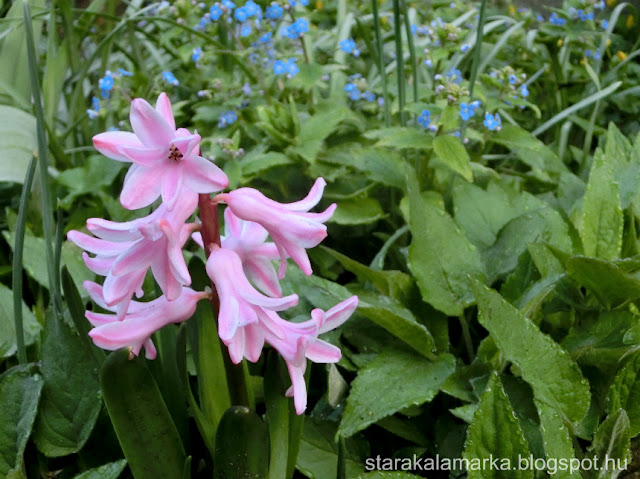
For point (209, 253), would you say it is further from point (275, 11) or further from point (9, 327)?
point (275, 11)

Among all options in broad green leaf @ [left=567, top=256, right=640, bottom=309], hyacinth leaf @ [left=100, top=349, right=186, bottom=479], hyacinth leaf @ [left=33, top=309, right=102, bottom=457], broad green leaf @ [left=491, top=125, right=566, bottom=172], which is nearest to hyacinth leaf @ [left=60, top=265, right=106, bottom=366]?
hyacinth leaf @ [left=33, top=309, right=102, bottom=457]

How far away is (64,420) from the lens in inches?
33.7

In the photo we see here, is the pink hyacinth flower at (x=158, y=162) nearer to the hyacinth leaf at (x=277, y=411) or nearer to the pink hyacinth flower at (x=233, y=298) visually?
the pink hyacinth flower at (x=233, y=298)

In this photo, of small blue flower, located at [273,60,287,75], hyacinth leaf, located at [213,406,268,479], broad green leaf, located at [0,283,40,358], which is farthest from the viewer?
small blue flower, located at [273,60,287,75]

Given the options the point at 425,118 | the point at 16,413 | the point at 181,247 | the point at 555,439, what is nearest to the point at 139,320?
the point at 181,247

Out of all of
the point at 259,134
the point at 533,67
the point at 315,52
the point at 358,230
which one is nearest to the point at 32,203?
the point at 259,134

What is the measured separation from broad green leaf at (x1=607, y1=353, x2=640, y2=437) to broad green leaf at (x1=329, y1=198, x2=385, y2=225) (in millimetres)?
544

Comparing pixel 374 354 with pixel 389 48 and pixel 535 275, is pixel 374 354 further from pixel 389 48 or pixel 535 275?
pixel 389 48

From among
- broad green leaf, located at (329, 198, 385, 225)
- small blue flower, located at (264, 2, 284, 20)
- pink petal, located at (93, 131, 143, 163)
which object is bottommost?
broad green leaf, located at (329, 198, 385, 225)

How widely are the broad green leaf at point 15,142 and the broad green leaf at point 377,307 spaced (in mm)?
780

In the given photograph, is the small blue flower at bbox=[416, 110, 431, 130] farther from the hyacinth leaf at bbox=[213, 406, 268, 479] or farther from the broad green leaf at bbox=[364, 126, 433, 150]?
the hyacinth leaf at bbox=[213, 406, 268, 479]

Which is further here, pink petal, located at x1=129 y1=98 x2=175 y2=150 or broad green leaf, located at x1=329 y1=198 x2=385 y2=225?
broad green leaf, located at x1=329 y1=198 x2=385 y2=225

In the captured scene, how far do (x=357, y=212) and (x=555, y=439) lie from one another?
635 millimetres

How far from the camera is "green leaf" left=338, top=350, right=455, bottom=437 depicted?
84cm
